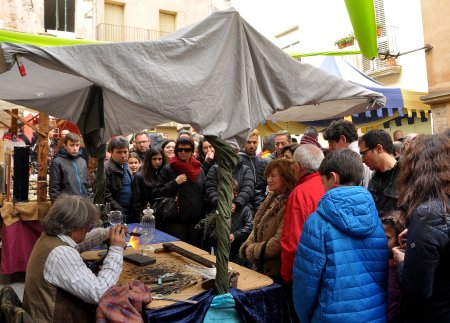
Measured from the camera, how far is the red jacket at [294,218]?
2.65m

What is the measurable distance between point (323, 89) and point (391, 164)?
1034 mm

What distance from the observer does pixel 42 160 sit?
5723mm

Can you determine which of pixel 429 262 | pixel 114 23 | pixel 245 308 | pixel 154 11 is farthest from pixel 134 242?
pixel 154 11

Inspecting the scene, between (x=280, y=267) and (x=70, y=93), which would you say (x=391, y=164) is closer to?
(x=280, y=267)

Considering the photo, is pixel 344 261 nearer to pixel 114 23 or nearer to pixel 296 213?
pixel 296 213

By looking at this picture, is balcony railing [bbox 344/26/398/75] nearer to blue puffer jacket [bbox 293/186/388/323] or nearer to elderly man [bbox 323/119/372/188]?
elderly man [bbox 323/119/372/188]

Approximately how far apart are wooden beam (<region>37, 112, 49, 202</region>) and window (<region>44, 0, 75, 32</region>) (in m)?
11.4

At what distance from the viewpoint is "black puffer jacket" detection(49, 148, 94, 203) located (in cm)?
539

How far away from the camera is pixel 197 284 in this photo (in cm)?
258

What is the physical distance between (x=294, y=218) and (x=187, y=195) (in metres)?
2.23

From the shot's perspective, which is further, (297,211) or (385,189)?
(385,189)

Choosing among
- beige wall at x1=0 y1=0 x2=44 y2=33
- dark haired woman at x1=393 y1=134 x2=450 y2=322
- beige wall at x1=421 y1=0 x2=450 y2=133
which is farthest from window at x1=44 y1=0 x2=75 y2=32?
dark haired woman at x1=393 y1=134 x2=450 y2=322

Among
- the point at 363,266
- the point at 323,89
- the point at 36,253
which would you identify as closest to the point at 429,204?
the point at 363,266

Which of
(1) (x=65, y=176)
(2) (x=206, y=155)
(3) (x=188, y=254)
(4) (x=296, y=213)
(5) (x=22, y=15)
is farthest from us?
(5) (x=22, y=15)
